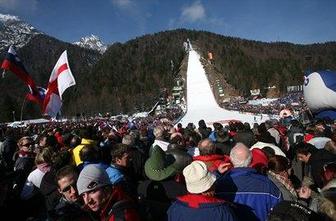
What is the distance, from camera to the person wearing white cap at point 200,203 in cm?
408

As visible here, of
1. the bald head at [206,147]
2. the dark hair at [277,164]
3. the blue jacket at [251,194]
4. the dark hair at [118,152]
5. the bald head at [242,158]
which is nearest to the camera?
the blue jacket at [251,194]

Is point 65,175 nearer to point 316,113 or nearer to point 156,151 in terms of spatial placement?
point 156,151

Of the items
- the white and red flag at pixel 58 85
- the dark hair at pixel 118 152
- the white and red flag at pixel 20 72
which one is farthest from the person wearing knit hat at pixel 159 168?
the white and red flag at pixel 20 72

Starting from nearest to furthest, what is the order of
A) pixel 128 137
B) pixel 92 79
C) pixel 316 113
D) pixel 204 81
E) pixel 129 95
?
1. pixel 128 137
2. pixel 316 113
3. pixel 204 81
4. pixel 129 95
5. pixel 92 79

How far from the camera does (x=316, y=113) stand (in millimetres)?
10602

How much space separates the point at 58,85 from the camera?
15352 mm

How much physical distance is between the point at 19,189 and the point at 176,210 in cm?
275

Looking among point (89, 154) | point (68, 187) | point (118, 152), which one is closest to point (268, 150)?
point (118, 152)

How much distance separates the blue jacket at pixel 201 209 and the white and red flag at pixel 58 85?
37.2ft

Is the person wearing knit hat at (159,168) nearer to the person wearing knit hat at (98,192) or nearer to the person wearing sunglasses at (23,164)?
the person wearing knit hat at (98,192)

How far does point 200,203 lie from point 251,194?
0.87 meters

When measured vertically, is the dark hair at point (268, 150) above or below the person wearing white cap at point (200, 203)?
below

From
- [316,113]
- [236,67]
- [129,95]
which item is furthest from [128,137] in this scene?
[236,67]

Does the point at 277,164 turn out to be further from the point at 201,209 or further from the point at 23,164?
the point at 23,164
